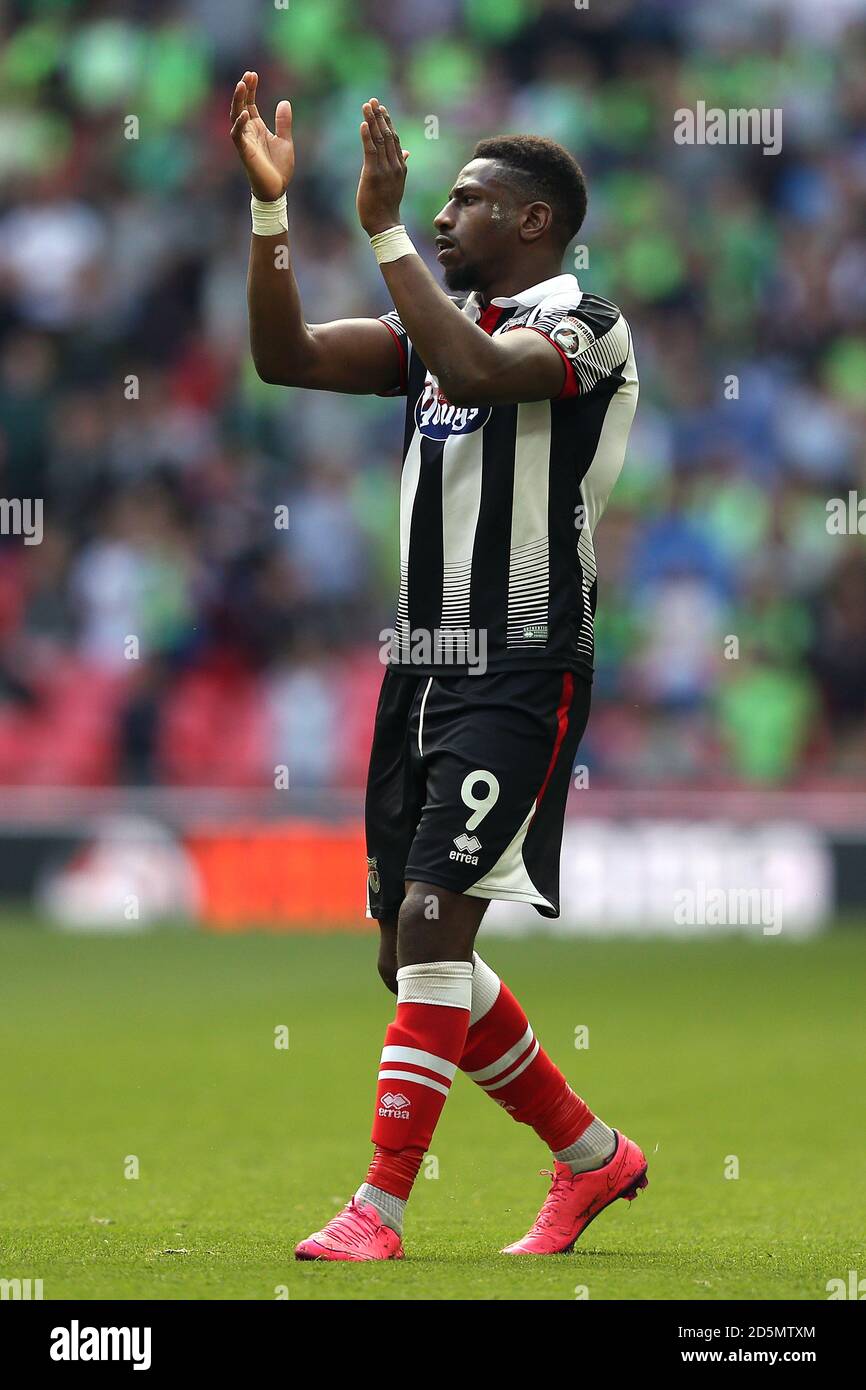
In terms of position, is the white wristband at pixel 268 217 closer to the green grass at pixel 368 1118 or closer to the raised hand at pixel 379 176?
the raised hand at pixel 379 176

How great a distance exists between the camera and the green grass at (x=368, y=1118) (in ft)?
15.0

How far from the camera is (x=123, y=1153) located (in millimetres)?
6793

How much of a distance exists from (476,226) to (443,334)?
1.81 feet

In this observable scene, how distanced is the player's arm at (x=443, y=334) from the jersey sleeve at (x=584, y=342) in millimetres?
38

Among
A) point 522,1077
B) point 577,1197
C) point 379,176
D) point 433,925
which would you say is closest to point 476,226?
point 379,176

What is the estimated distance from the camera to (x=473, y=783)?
4723 millimetres

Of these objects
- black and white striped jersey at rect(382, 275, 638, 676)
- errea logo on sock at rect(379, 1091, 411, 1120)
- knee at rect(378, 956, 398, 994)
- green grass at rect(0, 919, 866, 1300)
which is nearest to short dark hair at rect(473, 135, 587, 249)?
→ black and white striped jersey at rect(382, 275, 638, 676)

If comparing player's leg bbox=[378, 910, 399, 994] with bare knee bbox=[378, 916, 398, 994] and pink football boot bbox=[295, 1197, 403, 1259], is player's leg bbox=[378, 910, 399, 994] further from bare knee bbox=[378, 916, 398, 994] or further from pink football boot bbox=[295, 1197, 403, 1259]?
pink football boot bbox=[295, 1197, 403, 1259]

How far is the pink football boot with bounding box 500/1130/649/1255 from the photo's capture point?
5035 millimetres

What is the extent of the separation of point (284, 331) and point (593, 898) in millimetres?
9411

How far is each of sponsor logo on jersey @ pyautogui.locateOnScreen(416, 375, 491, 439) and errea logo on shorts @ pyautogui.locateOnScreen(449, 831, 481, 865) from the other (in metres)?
0.95

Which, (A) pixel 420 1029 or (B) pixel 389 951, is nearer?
(A) pixel 420 1029

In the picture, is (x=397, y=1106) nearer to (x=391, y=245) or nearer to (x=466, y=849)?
(x=466, y=849)
